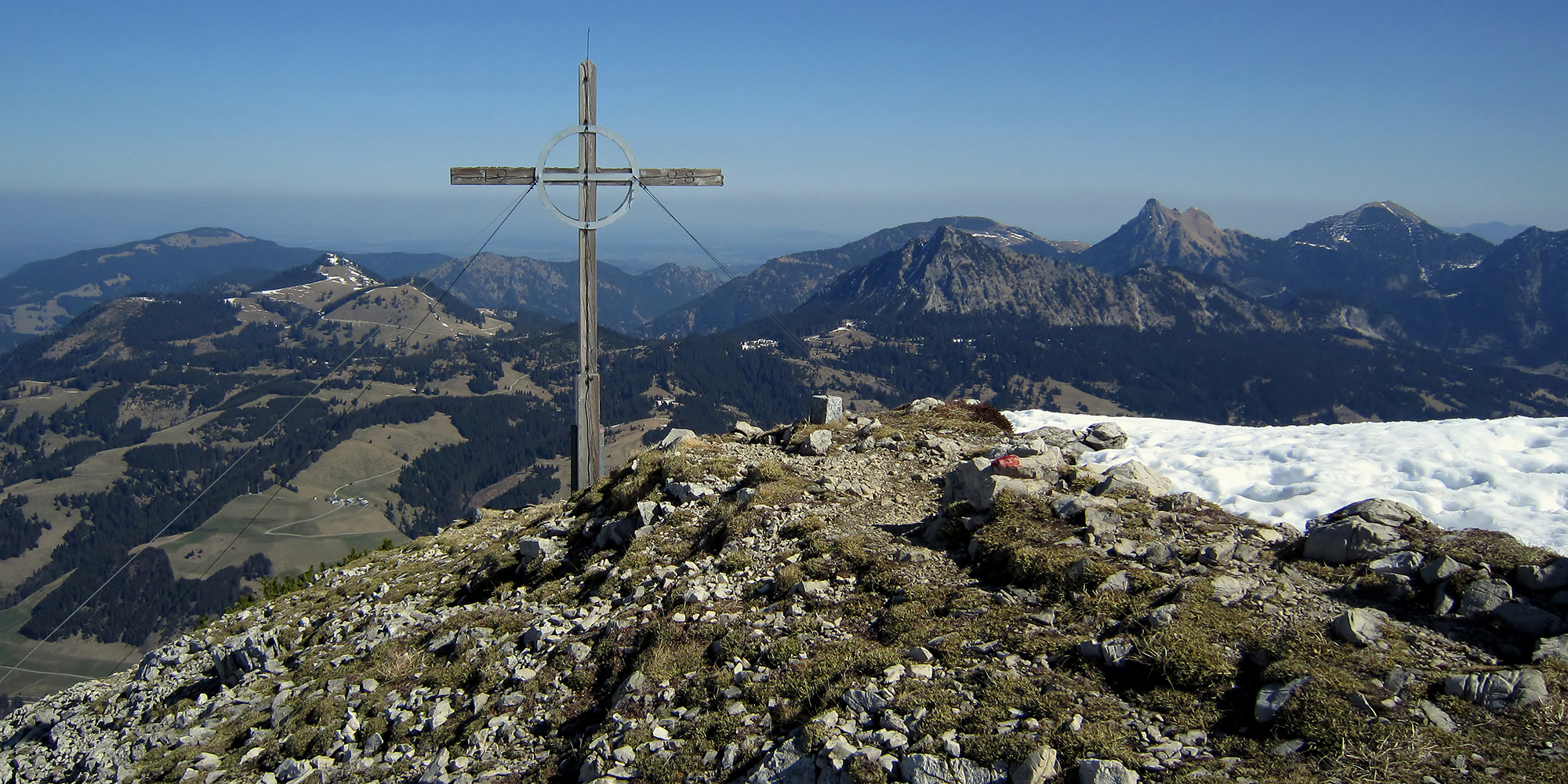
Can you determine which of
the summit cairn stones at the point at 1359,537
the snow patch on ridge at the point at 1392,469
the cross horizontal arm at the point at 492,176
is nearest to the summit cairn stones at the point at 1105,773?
the summit cairn stones at the point at 1359,537

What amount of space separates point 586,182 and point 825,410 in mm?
8641

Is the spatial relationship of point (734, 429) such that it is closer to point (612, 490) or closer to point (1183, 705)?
point (612, 490)

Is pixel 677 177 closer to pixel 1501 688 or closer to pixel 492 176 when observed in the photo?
pixel 492 176

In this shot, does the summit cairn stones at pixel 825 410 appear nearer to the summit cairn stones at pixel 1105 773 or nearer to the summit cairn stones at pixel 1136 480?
the summit cairn stones at pixel 1136 480

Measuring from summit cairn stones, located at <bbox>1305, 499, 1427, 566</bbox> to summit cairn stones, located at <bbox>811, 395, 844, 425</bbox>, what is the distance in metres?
12.1

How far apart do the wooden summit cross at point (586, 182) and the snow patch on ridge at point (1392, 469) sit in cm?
1255

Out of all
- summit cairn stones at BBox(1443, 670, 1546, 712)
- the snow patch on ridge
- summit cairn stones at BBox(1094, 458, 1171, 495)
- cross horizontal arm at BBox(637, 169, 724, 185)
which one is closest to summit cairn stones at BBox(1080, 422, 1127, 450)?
the snow patch on ridge

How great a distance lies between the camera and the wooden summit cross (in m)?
18.8

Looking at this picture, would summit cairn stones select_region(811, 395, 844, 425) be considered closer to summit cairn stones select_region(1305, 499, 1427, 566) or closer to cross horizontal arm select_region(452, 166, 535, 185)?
cross horizontal arm select_region(452, 166, 535, 185)

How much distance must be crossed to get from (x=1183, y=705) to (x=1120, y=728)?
0.82m

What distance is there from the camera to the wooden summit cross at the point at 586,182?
1881 cm

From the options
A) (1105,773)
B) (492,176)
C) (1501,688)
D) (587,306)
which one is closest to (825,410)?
(587,306)

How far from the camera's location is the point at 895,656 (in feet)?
30.9

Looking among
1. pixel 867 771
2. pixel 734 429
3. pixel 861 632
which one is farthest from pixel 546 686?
pixel 734 429
